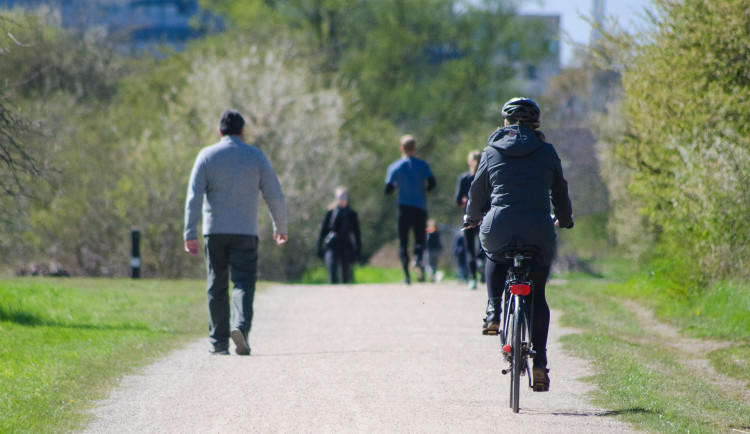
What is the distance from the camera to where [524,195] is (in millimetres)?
6539

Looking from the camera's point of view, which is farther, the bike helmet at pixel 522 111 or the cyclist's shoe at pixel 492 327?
the cyclist's shoe at pixel 492 327

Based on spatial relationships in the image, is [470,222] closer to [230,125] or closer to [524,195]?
[524,195]

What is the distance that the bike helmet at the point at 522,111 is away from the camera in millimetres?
6758

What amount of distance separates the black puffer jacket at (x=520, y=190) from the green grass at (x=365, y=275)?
2252 centimetres

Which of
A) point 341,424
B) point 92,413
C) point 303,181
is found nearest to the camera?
point 341,424

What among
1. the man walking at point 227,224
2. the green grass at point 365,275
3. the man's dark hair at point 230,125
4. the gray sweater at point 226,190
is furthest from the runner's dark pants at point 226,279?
the green grass at point 365,275

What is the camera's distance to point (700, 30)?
43.3 feet

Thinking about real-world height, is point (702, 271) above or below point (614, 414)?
above

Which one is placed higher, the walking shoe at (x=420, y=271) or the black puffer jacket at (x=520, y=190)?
the black puffer jacket at (x=520, y=190)

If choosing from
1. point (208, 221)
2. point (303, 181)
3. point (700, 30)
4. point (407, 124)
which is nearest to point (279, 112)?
point (303, 181)

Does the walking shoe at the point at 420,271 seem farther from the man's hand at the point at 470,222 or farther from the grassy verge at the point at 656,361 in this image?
the man's hand at the point at 470,222

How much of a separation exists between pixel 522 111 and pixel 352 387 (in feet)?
7.30

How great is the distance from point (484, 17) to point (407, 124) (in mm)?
4943

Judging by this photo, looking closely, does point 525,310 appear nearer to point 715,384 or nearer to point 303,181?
point 715,384
